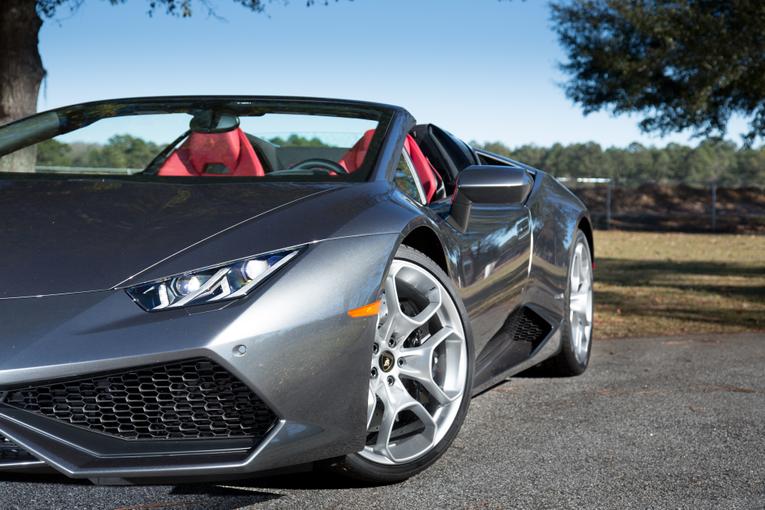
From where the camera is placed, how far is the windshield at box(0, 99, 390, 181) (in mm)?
3961

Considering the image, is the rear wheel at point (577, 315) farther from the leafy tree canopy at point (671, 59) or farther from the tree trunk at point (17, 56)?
the leafy tree canopy at point (671, 59)

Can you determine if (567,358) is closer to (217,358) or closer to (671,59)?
(217,358)

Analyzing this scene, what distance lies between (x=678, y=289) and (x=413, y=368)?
7.90 metres

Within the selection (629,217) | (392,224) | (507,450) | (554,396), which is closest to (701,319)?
(554,396)

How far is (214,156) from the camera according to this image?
403cm

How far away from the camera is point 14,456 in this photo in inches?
95.0

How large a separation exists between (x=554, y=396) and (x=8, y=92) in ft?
16.7

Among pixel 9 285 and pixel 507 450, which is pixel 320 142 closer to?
pixel 507 450

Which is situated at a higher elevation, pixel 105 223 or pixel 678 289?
pixel 105 223

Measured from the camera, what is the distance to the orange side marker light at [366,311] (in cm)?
269

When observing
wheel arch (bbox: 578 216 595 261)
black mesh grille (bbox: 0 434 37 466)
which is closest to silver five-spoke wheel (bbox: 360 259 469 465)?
black mesh grille (bbox: 0 434 37 466)

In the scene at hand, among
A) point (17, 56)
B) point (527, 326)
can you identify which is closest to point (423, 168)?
point (527, 326)

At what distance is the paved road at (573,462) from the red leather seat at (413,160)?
979 mm

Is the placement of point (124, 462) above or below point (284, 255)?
below
